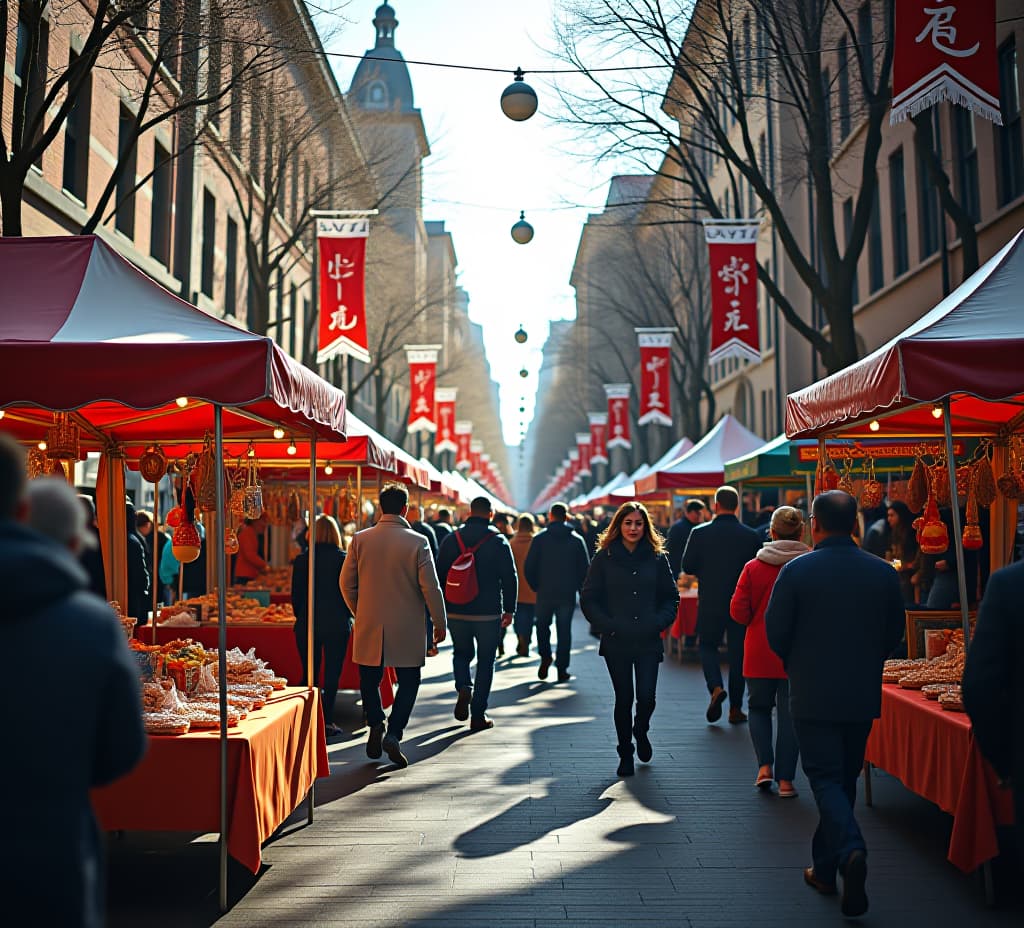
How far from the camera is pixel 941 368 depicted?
20.4 ft

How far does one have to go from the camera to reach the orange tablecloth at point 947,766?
546 cm

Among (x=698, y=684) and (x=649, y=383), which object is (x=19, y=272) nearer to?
(x=698, y=684)

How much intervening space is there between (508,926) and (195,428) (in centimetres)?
535

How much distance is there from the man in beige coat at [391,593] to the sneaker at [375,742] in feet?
0.94

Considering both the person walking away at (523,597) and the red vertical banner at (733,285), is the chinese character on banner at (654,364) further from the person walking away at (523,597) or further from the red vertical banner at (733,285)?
the person walking away at (523,597)

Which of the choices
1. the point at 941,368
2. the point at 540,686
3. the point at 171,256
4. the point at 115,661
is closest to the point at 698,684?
the point at 540,686

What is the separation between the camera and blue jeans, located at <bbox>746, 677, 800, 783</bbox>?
25.2 ft

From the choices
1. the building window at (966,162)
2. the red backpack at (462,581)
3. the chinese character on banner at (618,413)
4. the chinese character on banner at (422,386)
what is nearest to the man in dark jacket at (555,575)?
the red backpack at (462,581)

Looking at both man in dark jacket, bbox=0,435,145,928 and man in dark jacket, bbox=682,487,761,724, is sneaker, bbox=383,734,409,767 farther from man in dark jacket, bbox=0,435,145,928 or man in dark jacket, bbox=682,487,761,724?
man in dark jacket, bbox=0,435,145,928

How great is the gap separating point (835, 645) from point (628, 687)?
321 cm

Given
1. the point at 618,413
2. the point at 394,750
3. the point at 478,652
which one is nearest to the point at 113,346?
the point at 394,750

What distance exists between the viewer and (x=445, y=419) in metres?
41.1

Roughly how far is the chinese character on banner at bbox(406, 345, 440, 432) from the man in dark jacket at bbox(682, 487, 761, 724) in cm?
2108

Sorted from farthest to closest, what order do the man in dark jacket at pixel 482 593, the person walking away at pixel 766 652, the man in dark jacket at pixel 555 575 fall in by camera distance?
the man in dark jacket at pixel 555 575 → the man in dark jacket at pixel 482 593 → the person walking away at pixel 766 652
